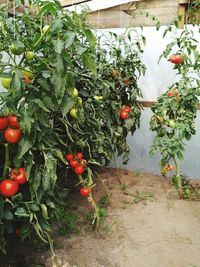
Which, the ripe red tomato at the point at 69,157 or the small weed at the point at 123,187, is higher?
the ripe red tomato at the point at 69,157

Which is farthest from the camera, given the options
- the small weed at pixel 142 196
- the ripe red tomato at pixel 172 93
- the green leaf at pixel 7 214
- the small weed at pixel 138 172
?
the small weed at pixel 138 172

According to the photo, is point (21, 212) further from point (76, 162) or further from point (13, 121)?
point (76, 162)

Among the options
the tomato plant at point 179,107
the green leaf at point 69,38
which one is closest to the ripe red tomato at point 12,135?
the green leaf at point 69,38

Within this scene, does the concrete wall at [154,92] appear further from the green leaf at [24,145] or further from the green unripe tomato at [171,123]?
the green leaf at [24,145]

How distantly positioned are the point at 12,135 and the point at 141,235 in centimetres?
114

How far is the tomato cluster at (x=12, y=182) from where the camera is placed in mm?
1195

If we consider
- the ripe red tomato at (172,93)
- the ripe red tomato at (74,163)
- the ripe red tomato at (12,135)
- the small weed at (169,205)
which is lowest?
the small weed at (169,205)

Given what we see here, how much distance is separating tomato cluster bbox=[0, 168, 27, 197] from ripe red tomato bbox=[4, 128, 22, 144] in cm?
14

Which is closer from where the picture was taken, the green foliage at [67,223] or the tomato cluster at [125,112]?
the green foliage at [67,223]

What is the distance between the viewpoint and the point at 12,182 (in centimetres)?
121

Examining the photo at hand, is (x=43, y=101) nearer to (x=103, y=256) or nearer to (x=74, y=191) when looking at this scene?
(x=103, y=256)

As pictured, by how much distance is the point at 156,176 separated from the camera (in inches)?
106

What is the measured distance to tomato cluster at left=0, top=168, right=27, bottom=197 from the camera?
47.1 inches

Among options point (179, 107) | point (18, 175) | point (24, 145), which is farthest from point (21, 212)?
point (179, 107)
